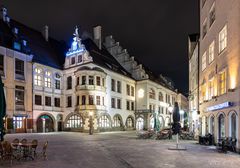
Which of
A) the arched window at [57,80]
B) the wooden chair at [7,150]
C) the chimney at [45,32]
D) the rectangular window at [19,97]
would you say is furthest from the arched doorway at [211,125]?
the chimney at [45,32]

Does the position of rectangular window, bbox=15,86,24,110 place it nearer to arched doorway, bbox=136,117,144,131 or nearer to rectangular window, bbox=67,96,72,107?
rectangular window, bbox=67,96,72,107

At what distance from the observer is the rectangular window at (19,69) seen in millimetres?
39531

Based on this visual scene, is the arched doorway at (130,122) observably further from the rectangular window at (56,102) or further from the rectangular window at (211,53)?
the rectangular window at (211,53)

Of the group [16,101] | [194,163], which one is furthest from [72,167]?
[16,101]

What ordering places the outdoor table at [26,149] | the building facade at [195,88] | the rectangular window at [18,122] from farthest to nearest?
the rectangular window at [18,122] < the building facade at [195,88] < the outdoor table at [26,149]

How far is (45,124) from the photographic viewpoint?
4409 cm

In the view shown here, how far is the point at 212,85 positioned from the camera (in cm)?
2328

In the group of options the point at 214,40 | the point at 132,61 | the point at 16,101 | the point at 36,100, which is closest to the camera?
the point at 214,40

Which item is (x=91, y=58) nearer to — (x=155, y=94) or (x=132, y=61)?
(x=132, y=61)

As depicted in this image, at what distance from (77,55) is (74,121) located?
1216 centimetres

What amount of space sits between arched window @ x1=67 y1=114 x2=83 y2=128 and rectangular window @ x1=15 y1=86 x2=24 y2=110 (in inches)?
387

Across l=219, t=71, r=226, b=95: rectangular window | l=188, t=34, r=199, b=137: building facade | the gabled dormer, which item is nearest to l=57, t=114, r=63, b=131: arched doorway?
the gabled dormer

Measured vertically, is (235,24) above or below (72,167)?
above

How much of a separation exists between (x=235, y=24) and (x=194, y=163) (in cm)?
1006
